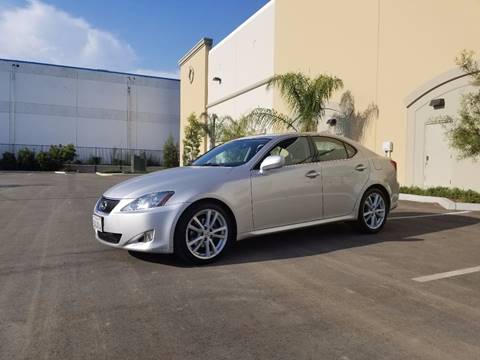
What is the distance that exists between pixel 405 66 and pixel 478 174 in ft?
14.1

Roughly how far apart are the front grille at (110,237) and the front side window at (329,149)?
2.90m

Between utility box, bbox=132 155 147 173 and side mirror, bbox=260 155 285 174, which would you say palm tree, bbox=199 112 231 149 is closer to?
utility box, bbox=132 155 147 173

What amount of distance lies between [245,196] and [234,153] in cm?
103

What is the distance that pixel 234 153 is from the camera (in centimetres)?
655

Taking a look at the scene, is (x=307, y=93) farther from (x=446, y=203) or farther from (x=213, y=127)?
(x=213, y=127)

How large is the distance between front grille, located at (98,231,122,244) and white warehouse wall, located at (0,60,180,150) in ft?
148

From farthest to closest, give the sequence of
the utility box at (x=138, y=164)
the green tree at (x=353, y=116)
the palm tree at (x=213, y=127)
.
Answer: the utility box at (x=138, y=164) < the palm tree at (x=213, y=127) < the green tree at (x=353, y=116)

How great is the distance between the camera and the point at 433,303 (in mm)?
4113

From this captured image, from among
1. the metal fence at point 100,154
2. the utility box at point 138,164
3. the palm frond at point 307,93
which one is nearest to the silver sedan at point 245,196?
the palm frond at point 307,93

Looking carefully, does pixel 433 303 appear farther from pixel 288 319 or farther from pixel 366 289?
pixel 288 319

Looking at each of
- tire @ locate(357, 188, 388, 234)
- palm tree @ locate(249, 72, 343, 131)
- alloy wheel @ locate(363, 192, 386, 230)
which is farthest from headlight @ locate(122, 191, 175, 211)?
palm tree @ locate(249, 72, 343, 131)

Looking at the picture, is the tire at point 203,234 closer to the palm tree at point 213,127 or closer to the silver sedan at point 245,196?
the silver sedan at point 245,196

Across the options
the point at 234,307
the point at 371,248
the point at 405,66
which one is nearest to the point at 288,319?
the point at 234,307

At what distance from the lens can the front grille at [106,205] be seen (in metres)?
5.45
